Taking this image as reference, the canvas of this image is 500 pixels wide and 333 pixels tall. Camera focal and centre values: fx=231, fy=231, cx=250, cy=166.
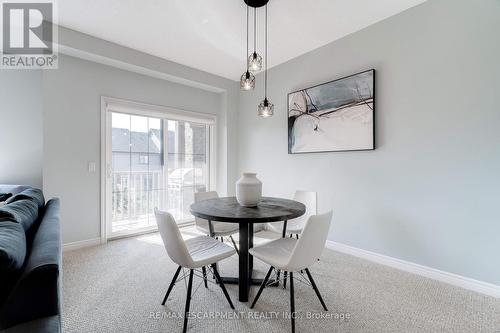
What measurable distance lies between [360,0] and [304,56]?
1.09m

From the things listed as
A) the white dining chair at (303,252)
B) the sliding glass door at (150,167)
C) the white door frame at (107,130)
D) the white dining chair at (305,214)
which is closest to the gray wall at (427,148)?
the white dining chair at (305,214)

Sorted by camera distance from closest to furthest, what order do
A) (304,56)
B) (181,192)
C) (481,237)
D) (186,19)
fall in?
(481,237), (186,19), (304,56), (181,192)

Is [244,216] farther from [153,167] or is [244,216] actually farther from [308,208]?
[153,167]

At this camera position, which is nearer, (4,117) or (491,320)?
(491,320)

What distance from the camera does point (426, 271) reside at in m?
2.25

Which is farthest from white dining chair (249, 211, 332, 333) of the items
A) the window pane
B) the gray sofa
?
the window pane

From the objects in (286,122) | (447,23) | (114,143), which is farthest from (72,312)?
(447,23)

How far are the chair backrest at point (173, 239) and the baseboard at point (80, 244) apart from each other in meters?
2.13

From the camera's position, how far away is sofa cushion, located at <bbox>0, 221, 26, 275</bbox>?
81 centimetres

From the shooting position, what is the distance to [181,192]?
4.01 metres

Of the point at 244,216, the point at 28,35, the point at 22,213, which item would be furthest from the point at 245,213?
the point at 28,35

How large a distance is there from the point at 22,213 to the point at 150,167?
2.27 meters

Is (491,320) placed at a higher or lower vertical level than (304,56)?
lower

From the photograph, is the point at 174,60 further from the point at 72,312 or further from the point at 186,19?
the point at 72,312
